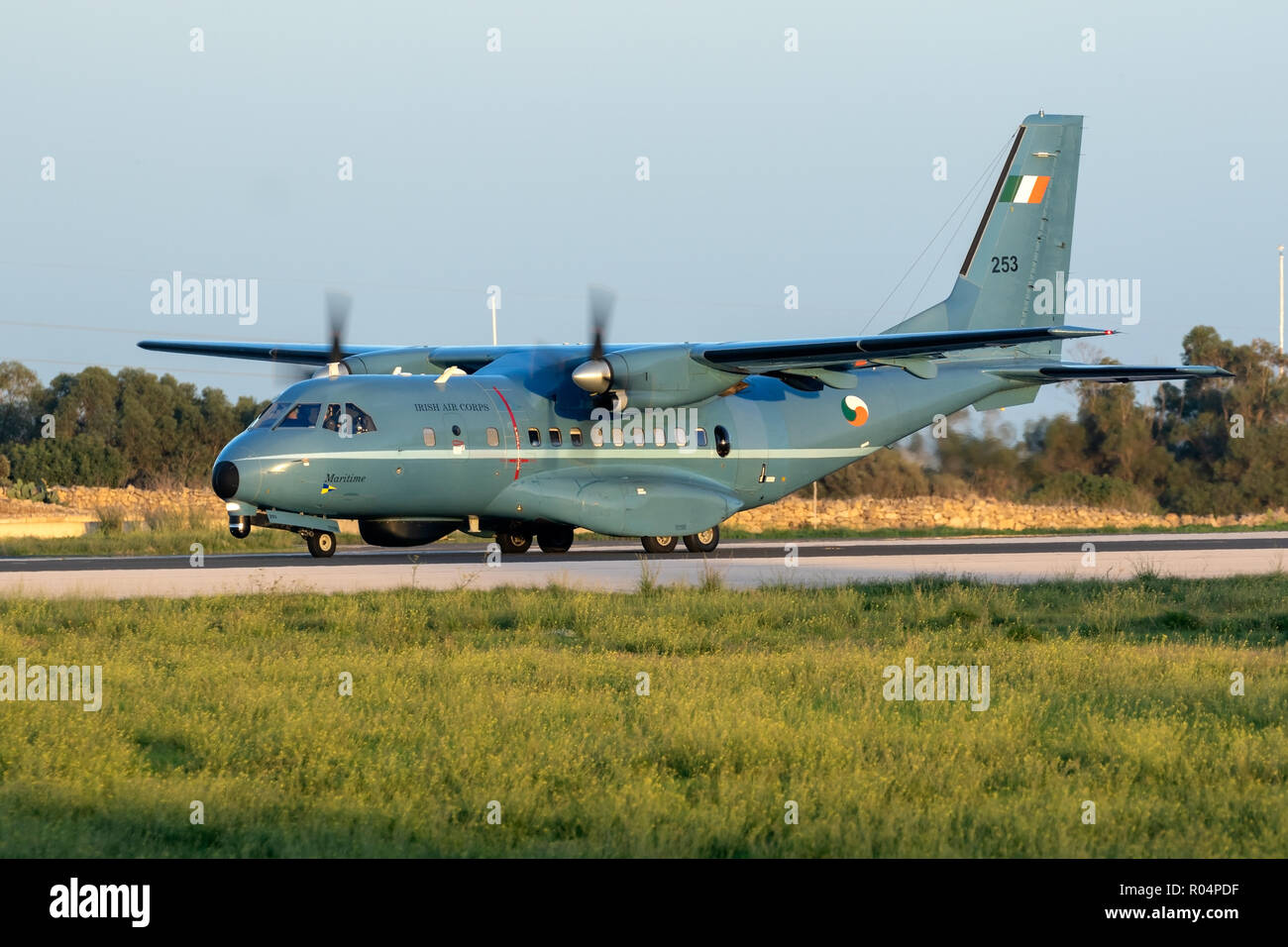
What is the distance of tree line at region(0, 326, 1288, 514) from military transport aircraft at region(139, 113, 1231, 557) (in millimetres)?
6453

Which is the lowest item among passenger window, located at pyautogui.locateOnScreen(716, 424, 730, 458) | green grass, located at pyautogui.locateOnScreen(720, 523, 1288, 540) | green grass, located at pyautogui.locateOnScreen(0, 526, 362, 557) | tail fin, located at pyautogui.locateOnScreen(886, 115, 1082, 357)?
green grass, located at pyautogui.locateOnScreen(720, 523, 1288, 540)

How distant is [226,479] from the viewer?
73.8ft

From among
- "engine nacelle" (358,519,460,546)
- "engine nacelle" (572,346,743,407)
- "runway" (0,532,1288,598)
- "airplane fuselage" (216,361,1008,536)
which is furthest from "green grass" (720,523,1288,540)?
"engine nacelle" (358,519,460,546)

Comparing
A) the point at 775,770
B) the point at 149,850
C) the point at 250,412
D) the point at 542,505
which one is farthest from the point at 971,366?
the point at 250,412

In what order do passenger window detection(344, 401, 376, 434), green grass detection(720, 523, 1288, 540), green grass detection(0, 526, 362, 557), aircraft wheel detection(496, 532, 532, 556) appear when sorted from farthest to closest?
green grass detection(720, 523, 1288, 540) → green grass detection(0, 526, 362, 557) → aircraft wheel detection(496, 532, 532, 556) → passenger window detection(344, 401, 376, 434)

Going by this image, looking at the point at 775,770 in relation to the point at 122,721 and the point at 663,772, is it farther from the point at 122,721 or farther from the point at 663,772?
the point at 122,721

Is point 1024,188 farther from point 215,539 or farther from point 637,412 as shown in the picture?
point 215,539

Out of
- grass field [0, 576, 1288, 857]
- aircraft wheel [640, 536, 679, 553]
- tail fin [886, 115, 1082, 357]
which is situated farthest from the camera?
tail fin [886, 115, 1082, 357]

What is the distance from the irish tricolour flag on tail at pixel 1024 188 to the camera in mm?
33156

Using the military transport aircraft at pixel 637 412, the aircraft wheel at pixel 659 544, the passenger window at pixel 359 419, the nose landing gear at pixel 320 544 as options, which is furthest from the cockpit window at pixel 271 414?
the aircraft wheel at pixel 659 544

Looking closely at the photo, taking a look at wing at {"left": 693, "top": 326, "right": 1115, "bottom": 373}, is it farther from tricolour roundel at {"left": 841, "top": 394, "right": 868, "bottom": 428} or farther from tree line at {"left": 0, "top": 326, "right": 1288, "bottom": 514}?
tree line at {"left": 0, "top": 326, "right": 1288, "bottom": 514}

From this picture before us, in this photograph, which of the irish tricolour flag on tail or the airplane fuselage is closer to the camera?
the airplane fuselage

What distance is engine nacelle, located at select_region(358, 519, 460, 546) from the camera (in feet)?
86.9
